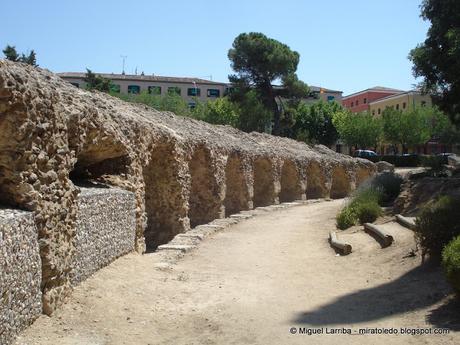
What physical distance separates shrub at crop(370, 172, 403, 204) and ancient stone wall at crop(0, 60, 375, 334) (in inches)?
193

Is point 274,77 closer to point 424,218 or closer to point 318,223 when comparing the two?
point 318,223

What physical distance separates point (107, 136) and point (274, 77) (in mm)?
40011

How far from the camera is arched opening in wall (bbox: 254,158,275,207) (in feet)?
72.1

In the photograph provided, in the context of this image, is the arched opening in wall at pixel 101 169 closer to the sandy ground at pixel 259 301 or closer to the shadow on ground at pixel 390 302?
the sandy ground at pixel 259 301

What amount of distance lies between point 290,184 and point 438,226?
54.8 feet

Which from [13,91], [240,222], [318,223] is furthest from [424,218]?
[240,222]

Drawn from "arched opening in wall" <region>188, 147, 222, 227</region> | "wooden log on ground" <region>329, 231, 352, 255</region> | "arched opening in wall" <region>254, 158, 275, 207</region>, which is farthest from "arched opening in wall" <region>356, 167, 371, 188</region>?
"wooden log on ground" <region>329, 231, 352, 255</region>

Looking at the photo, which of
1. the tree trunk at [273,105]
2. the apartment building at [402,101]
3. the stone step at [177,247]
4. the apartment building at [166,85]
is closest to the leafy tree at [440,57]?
the stone step at [177,247]

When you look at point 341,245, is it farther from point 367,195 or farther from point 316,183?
point 316,183

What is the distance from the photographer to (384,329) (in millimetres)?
5938

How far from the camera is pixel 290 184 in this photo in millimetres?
24594

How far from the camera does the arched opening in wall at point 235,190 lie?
19094 mm

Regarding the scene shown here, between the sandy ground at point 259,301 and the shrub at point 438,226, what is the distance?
36 cm

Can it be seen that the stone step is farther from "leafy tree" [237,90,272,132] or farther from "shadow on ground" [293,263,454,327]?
"leafy tree" [237,90,272,132]
